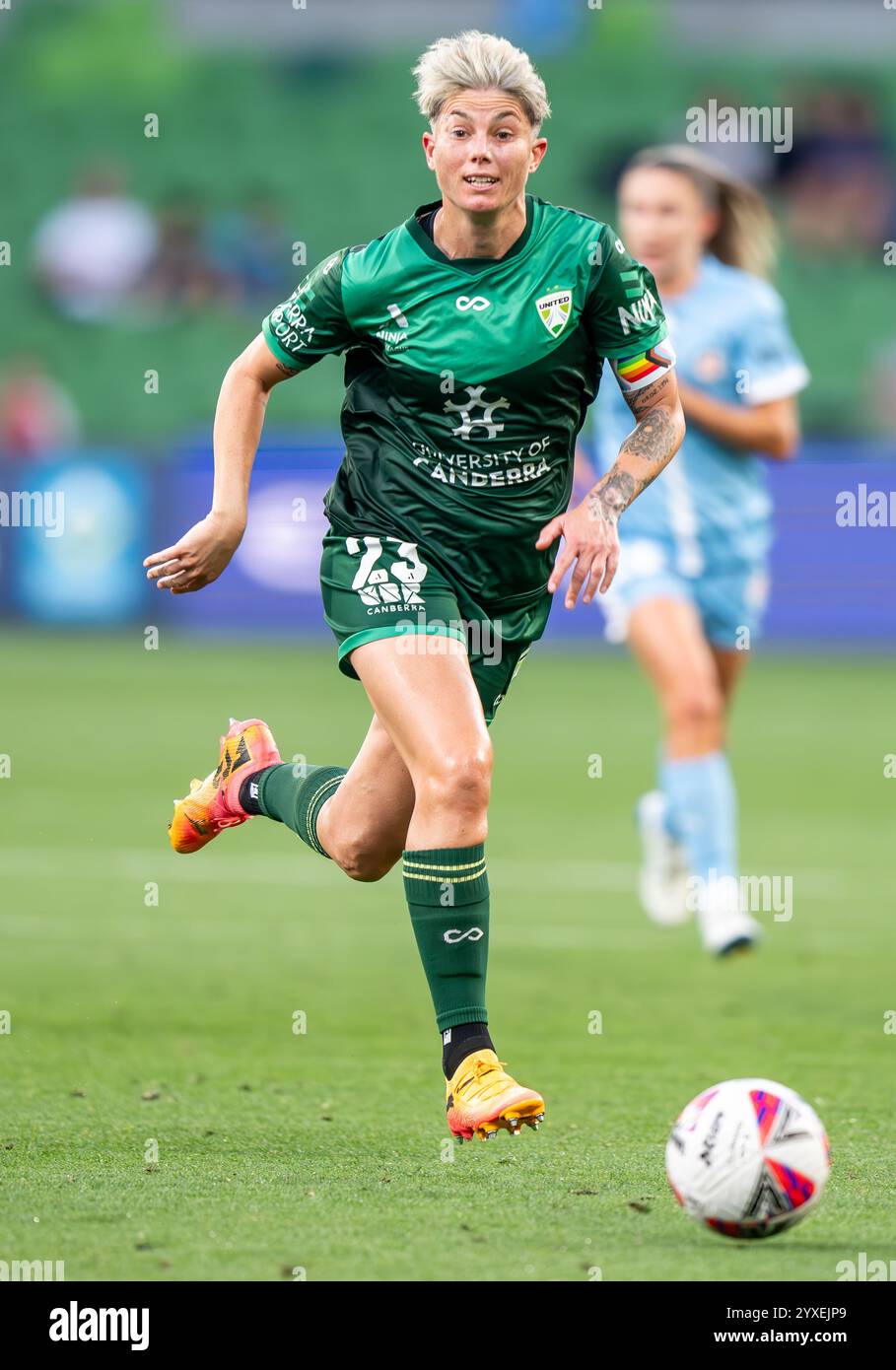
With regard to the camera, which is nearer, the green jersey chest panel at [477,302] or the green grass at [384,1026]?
the green grass at [384,1026]

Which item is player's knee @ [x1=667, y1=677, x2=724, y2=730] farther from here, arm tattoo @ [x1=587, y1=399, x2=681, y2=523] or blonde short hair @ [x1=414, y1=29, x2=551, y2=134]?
blonde short hair @ [x1=414, y1=29, x2=551, y2=134]

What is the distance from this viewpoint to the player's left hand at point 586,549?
4.95 metres

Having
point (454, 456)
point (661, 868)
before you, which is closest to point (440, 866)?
point (454, 456)

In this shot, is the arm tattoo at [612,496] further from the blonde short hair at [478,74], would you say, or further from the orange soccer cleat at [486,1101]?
the orange soccer cleat at [486,1101]

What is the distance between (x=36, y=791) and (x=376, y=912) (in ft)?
10.7

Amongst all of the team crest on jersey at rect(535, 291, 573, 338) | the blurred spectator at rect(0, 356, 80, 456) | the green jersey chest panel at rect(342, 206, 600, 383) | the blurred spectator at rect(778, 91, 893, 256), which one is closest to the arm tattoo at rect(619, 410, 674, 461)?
the green jersey chest panel at rect(342, 206, 600, 383)

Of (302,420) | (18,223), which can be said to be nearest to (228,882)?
(302,420)

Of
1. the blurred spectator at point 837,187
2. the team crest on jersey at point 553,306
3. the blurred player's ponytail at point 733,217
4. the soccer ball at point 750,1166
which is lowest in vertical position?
the soccer ball at point 750,1166

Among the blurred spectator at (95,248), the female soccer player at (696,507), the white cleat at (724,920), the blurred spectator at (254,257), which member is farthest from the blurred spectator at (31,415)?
the white cleat at (724,920)

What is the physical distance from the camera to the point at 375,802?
5605 millimetres

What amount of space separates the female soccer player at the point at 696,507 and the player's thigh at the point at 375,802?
2912 mm

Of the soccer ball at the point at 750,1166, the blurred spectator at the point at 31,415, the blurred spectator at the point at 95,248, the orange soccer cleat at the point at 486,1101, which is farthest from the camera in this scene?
the blurred spectator at the point at 95,248

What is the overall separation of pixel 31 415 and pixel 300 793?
18.2 m

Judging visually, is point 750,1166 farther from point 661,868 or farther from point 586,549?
point 661,868
